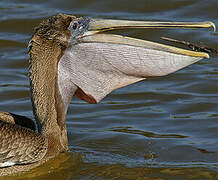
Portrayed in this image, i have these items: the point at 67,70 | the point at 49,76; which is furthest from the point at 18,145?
the point at 67,70

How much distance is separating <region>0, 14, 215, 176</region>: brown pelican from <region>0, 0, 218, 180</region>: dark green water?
340 mm

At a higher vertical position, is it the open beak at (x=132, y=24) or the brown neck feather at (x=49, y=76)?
the open beak at (x=132, y=24)

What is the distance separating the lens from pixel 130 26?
596 centimetres

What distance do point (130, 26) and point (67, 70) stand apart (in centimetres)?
90

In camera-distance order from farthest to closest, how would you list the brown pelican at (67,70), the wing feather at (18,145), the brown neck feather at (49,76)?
the brown neck feather at (49,76) < the wing feather at (18,145) < the brown pelican at (67,70)

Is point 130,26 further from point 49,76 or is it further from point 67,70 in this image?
point 49,76

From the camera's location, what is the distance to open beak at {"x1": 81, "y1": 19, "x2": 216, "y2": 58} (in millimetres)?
5738

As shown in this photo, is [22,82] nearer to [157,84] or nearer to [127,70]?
[157,84]

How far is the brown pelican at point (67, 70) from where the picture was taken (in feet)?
19.6

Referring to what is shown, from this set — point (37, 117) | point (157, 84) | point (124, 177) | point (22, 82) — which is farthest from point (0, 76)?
point (124, 177)

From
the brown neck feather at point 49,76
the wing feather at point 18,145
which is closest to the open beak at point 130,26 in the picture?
the brown neck feather at point 49,76

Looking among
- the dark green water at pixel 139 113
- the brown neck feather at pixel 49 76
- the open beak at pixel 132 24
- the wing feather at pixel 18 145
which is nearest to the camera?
the open beak at pixel 132 24

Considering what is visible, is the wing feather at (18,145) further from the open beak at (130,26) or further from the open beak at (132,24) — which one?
the open beak at (132,24)

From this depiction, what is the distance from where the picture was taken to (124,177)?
6.46m
